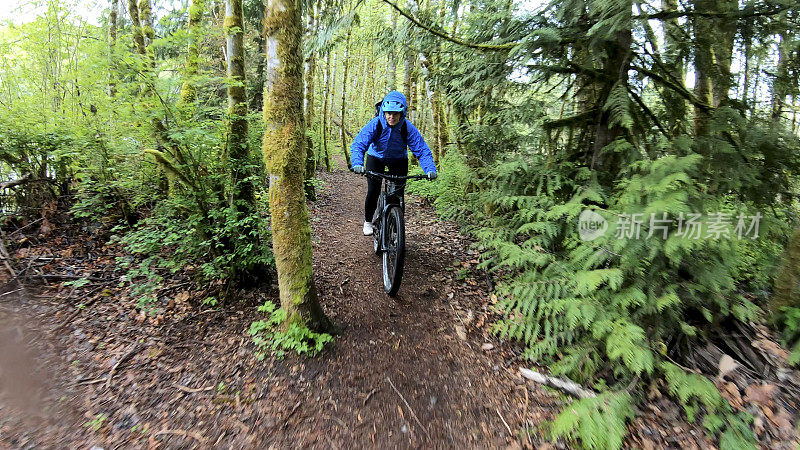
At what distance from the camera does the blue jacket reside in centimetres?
463

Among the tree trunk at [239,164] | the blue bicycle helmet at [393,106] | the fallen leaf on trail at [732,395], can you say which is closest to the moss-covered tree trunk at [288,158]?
the tree trunk at [239,164]

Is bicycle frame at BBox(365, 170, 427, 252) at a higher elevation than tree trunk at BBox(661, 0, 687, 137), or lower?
lower

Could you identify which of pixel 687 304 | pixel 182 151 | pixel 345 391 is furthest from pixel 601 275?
pixel 182 151

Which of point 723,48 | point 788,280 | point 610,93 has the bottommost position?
point 788,280

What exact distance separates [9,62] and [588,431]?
1052 cm

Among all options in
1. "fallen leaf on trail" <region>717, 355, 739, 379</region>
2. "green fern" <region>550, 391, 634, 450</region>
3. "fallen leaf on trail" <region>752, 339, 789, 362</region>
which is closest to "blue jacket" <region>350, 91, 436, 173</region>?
"green fern" <region>550, 391, 634, 450</region>

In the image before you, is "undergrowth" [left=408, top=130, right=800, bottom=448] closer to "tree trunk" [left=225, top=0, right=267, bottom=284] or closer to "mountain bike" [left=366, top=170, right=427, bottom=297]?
"mountain bike" [left=366, top=170, right=427, bottom=297]

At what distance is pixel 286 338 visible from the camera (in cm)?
338

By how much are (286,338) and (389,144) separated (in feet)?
9.82

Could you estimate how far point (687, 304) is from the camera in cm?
303

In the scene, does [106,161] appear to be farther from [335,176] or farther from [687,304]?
[335,176]

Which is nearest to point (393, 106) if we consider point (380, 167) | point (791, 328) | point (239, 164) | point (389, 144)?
point (389, 144)

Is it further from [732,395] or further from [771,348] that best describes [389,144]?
[771,348]

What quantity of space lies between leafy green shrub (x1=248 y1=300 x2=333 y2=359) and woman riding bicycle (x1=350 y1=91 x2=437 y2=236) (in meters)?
2.12
